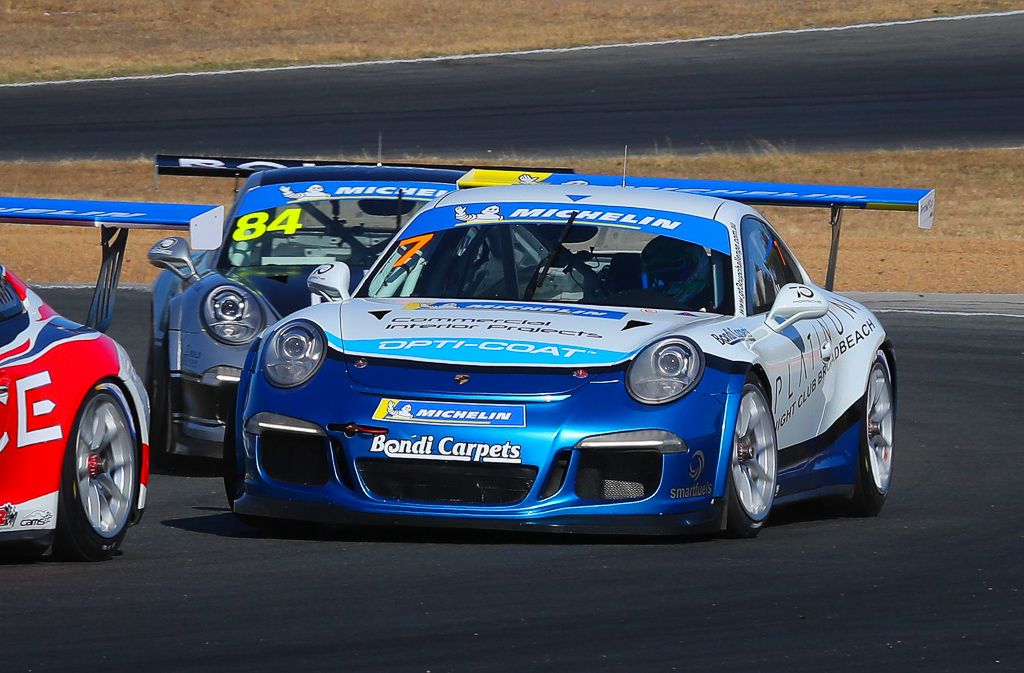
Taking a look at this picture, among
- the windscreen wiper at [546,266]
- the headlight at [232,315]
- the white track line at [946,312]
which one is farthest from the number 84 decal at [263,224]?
the white track line at [946,312]

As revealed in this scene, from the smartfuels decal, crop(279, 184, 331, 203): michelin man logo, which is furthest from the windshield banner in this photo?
the smartfuels decal

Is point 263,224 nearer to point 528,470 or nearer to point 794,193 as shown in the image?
point 794,193

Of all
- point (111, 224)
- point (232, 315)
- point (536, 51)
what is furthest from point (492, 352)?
point (536, 51)

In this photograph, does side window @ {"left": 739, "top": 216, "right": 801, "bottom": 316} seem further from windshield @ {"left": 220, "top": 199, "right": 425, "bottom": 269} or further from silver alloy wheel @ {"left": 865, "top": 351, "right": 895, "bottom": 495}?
windshield @ {"left": 220, "top": 199, "right": 425, "bottom": 269}

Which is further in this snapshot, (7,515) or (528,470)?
(528,470)

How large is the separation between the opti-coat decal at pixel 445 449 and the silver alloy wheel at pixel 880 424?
225 centimetres

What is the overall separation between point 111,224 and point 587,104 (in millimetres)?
22156

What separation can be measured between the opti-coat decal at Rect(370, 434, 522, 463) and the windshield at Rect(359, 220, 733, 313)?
123 cm

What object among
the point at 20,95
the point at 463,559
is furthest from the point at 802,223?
the point at 463,559

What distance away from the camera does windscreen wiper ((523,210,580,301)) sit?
25.7ft

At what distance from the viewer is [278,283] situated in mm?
9734

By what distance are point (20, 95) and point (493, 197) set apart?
2459 centimetres

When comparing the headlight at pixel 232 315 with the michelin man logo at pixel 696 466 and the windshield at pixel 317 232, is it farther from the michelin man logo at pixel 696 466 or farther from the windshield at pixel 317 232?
the michelin man logo at pixel 696 466

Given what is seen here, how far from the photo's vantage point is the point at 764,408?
7.21 metres
